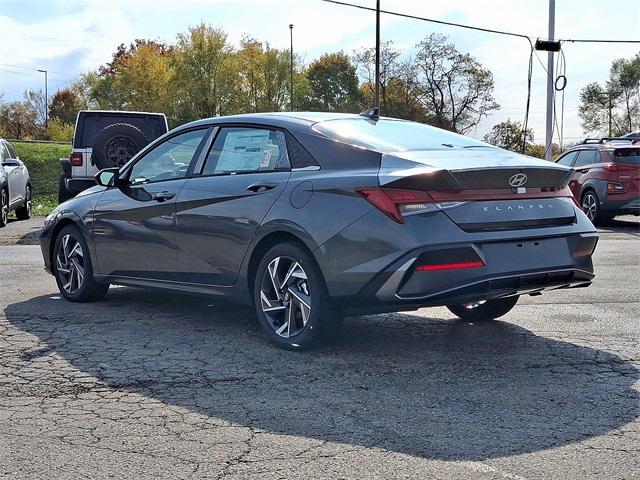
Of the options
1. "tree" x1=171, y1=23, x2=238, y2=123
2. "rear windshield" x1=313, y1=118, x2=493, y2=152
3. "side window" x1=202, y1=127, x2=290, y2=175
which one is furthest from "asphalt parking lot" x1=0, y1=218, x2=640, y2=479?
A: "tree" x1=171, y1=23, x2=238, y2=123

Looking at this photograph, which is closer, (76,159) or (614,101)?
(76,159)

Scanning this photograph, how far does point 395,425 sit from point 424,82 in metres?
59.4

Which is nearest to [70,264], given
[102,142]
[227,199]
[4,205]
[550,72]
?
[227,199]

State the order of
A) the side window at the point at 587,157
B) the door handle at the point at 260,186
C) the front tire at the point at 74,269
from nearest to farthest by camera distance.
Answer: the door handle at the point at 260,186, the front tire at the point at 74,269, the side window at the point at 587,157

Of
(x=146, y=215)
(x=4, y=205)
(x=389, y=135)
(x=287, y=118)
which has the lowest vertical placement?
(x=4, y=205)

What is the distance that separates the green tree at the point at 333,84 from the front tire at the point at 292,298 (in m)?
70.5

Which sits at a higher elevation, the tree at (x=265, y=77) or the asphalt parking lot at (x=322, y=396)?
the tree at (x=265, y=77)

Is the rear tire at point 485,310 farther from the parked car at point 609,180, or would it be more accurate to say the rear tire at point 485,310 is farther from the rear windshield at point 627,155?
the rear windshield at point 627,155

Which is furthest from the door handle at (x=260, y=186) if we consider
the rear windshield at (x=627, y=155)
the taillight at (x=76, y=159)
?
the rear windshield at (x=627, y=155)

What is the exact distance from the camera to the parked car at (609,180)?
1619cm

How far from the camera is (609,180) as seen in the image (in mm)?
16344

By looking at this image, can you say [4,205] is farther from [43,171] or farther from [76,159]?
[43,171]

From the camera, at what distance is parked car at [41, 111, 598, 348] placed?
193 inches

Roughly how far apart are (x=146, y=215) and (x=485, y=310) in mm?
2759
